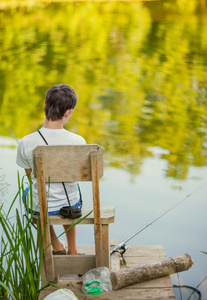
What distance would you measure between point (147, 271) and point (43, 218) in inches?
24.4

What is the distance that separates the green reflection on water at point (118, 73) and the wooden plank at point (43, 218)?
313 cm

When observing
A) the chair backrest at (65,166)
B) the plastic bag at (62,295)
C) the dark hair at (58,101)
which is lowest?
the plastic bag at (62,295)

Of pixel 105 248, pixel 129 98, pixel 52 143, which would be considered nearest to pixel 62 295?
pixel 105 248

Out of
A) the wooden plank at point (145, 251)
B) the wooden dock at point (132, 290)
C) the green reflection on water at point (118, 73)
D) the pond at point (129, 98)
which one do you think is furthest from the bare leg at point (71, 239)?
the green reflection on water at point (118, 73)

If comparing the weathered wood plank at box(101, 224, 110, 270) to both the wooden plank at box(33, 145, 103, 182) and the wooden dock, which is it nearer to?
the wooden dock

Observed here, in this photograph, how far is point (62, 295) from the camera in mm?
2838

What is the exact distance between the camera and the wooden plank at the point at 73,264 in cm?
307

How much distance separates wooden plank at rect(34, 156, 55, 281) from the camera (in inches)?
111

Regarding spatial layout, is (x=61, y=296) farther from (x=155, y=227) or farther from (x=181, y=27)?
(x=181, y=27)

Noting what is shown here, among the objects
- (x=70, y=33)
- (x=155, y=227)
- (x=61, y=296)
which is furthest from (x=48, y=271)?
(x=70, y=33)

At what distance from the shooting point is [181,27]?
1792cm

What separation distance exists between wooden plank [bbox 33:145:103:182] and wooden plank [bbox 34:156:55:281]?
36 millimetres

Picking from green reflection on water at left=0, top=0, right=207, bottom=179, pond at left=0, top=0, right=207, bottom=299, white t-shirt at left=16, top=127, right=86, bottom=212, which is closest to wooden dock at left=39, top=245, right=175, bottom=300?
white t-shirt at left=16, top=127, right=86, bottom=212

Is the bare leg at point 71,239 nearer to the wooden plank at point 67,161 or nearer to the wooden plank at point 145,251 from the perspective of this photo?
the wooden plank at point 67,161
